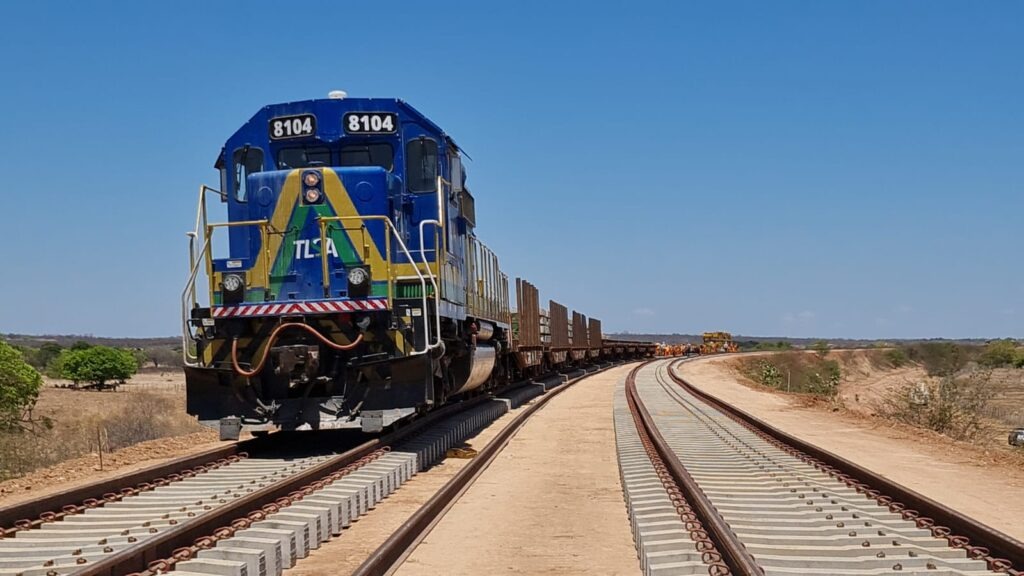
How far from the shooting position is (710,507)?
6359 mm

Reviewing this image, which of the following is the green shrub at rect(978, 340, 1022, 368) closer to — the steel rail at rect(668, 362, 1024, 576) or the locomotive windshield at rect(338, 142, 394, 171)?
the steel rail at rect(668, 362, 1024, 576)

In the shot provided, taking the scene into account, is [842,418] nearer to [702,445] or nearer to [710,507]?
[702,445]

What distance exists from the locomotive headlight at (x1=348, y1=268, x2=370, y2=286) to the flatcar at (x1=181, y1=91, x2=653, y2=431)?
15mm

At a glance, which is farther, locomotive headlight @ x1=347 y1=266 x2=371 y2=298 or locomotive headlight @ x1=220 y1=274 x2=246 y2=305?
locomotive headlight @ x1=220 y1=274 x2=246 y2=305

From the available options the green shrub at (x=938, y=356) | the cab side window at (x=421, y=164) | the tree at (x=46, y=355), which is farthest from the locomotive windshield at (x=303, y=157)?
the tree at (x=46, y=355)

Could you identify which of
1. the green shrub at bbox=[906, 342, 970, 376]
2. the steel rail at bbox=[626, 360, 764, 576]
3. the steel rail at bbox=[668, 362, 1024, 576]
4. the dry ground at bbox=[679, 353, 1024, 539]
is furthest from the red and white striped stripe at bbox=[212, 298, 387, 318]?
the green shrub at bbox=[906, 342, 970, 376]

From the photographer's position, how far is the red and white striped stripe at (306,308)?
9.70 m

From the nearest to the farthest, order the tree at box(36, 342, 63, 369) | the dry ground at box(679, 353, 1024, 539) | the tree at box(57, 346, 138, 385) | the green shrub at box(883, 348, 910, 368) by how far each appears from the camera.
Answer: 1. the dry ground at box(679, 353, 1024, 539)
2. the tree at box(57, 346, 138, 385)
3. the tree at box(36, 342, 63, 369)
4. the green shrub at box(883, 348, 910, 368)

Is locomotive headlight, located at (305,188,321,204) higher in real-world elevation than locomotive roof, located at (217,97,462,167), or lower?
lower

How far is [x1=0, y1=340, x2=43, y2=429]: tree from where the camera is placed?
1989 cm

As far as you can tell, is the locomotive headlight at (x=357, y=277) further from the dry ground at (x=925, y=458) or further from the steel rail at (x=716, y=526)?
the dry ground at (x=925, y=458)

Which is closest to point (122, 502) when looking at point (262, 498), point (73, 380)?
point (262, 498)

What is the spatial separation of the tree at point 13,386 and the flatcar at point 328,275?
10737 mm

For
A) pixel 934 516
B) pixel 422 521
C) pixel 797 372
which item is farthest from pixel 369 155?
pixel 797 372
